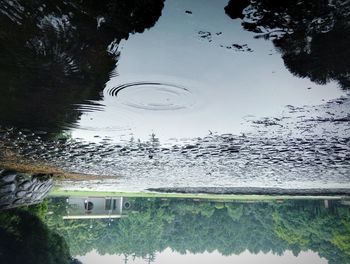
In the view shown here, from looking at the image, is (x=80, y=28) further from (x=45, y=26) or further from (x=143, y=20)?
(x=143, y=20)

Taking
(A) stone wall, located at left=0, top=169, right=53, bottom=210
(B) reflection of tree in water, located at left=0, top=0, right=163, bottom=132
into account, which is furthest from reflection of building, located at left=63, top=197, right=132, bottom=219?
(B) reflection of tree in water, located at left=0, top=0, right=163, bottom=132

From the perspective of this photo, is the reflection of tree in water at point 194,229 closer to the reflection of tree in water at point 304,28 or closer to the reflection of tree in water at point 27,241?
A: the reflection of tree in water at point 27,241

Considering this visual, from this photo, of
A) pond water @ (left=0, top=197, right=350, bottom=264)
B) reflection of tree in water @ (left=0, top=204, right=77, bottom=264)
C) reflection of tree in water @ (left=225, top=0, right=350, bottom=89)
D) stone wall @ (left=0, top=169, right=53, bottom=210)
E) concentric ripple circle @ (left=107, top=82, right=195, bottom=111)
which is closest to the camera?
reflection of tree in water @ (left=225, top=0, right=350, bottom=89)

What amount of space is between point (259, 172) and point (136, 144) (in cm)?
310

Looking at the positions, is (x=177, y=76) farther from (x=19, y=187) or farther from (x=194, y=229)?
(x=194, y=229)

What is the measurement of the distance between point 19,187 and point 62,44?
4.95 meters

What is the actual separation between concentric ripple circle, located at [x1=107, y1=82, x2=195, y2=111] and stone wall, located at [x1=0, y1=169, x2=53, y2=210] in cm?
373

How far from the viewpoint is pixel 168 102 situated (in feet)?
9.37

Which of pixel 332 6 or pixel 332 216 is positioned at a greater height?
pixel 332 6

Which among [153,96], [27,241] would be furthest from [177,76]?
[27,241]

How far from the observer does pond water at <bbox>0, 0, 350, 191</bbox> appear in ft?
5.63

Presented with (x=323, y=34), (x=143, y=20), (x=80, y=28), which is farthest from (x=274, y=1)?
(x=80, y=28)

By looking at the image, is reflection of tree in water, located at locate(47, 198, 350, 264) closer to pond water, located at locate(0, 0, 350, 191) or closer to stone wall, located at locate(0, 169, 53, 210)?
stone wall, located at locate(0, 169, 53, 210)

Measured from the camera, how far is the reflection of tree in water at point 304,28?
1630 mm
